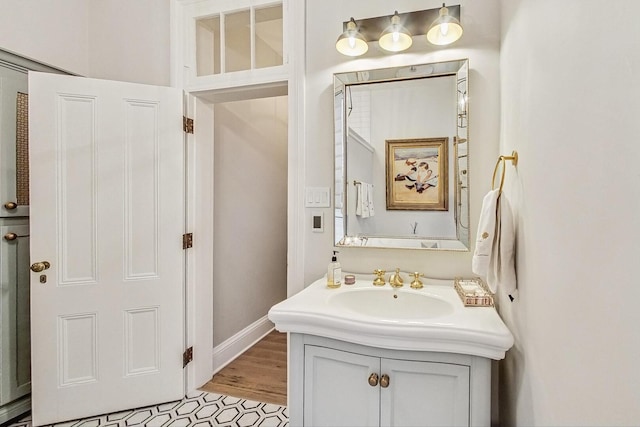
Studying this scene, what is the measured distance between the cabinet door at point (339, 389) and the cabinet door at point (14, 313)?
1798 millimetres

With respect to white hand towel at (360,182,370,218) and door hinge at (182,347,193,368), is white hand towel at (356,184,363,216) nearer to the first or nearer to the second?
white hand towel at (360,182,370,218)

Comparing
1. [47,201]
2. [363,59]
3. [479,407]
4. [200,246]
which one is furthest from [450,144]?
[47,201]

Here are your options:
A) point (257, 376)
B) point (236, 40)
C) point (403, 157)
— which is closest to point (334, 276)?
point (403, 157)

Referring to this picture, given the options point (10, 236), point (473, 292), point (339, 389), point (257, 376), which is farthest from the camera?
point (257, 376)

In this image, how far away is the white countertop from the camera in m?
1.08

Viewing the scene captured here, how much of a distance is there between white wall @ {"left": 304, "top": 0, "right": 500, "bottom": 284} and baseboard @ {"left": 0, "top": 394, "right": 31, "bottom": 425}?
71.6 inches

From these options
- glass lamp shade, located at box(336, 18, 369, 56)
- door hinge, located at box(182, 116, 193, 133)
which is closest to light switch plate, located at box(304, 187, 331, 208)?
glass lamp shade, located at box(336, 18, 369, 56)

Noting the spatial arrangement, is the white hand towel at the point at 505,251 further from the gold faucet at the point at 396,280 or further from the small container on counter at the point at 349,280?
the small container on counter at the point at 349,280

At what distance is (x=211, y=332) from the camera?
2.37m

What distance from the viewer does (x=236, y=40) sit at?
7.45 ft

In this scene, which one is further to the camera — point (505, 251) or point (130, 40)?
point (130, 40)

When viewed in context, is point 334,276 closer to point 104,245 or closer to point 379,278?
point 379,278

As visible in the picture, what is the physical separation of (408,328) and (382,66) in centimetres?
129

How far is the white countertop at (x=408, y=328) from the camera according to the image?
1.08m
